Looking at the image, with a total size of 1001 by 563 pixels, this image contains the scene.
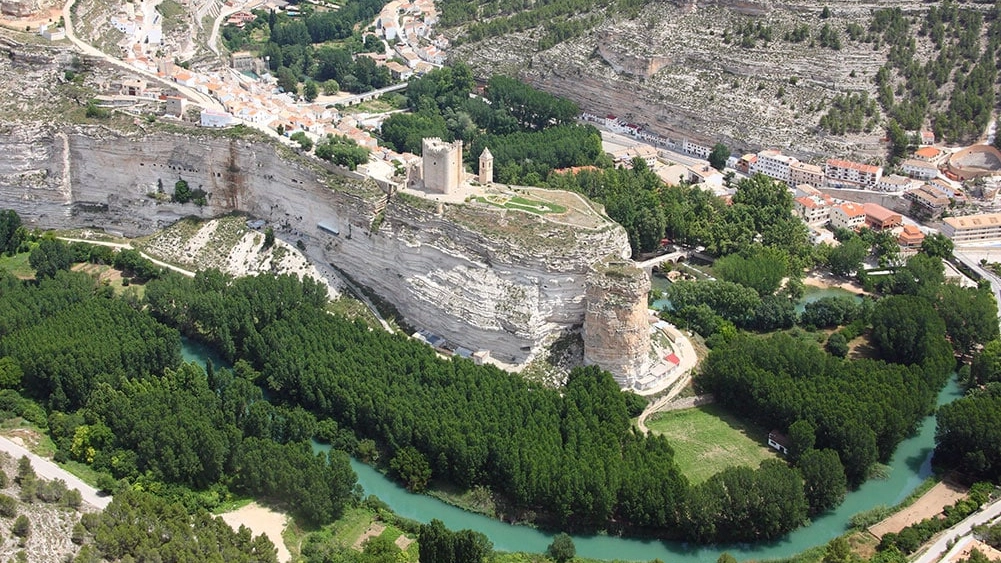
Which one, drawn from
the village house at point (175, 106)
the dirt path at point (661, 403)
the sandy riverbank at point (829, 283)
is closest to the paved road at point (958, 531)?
the dirt path at point (661, 403)

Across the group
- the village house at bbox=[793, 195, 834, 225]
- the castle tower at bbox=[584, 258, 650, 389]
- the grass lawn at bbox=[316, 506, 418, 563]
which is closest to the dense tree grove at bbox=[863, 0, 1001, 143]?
the village house at bbox=[793, 195, 834, 225]

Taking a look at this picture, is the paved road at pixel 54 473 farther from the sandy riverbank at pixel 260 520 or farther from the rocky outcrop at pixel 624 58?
the rocky outcrop at pixel 624 58

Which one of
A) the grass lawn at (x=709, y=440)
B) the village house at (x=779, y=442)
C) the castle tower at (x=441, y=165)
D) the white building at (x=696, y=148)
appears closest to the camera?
the grass lawn at (x=709, y=440)

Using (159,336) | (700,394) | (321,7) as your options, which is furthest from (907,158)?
(321,7)

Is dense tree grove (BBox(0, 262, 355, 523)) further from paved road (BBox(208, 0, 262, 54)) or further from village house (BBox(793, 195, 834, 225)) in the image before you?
paved road (BBox(208, 0, 262, 54))

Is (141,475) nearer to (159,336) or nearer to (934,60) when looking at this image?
(159,336)

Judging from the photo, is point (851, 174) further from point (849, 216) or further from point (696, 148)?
point (696, 148)
